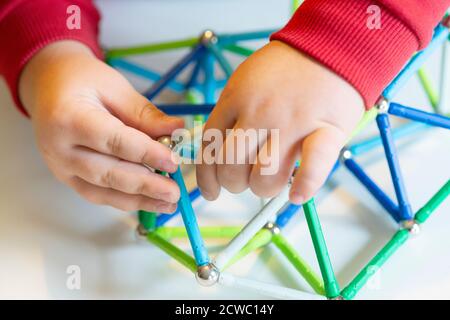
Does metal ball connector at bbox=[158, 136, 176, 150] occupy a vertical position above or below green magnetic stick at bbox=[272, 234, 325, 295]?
above

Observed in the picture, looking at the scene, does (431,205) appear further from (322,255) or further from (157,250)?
(157,250)

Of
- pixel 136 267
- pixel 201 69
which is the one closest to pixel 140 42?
pixel 201 69

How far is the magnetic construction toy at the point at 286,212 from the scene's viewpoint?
1.23 ft

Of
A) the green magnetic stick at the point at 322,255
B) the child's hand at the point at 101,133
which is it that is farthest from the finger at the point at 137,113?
the green magnetic stick at the point at 322,255

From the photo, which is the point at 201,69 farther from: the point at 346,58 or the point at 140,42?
the point at 346,58

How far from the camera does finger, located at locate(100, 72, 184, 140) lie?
0.37 metres

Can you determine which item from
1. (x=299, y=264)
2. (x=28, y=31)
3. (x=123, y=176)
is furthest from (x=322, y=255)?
(x=28, y=31)

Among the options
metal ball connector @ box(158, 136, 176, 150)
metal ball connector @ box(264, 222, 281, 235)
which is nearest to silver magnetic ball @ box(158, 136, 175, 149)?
metal ball connector @ box(158, 136, 176, 150)

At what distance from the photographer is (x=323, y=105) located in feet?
1.05

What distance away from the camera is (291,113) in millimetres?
316

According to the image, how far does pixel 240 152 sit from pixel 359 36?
10cm

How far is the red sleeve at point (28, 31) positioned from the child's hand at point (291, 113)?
0.17 meters

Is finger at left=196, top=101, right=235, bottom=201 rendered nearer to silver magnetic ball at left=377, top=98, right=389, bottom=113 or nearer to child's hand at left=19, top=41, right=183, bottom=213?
child's hand at left=19, top=41, right=183, bottom=213
